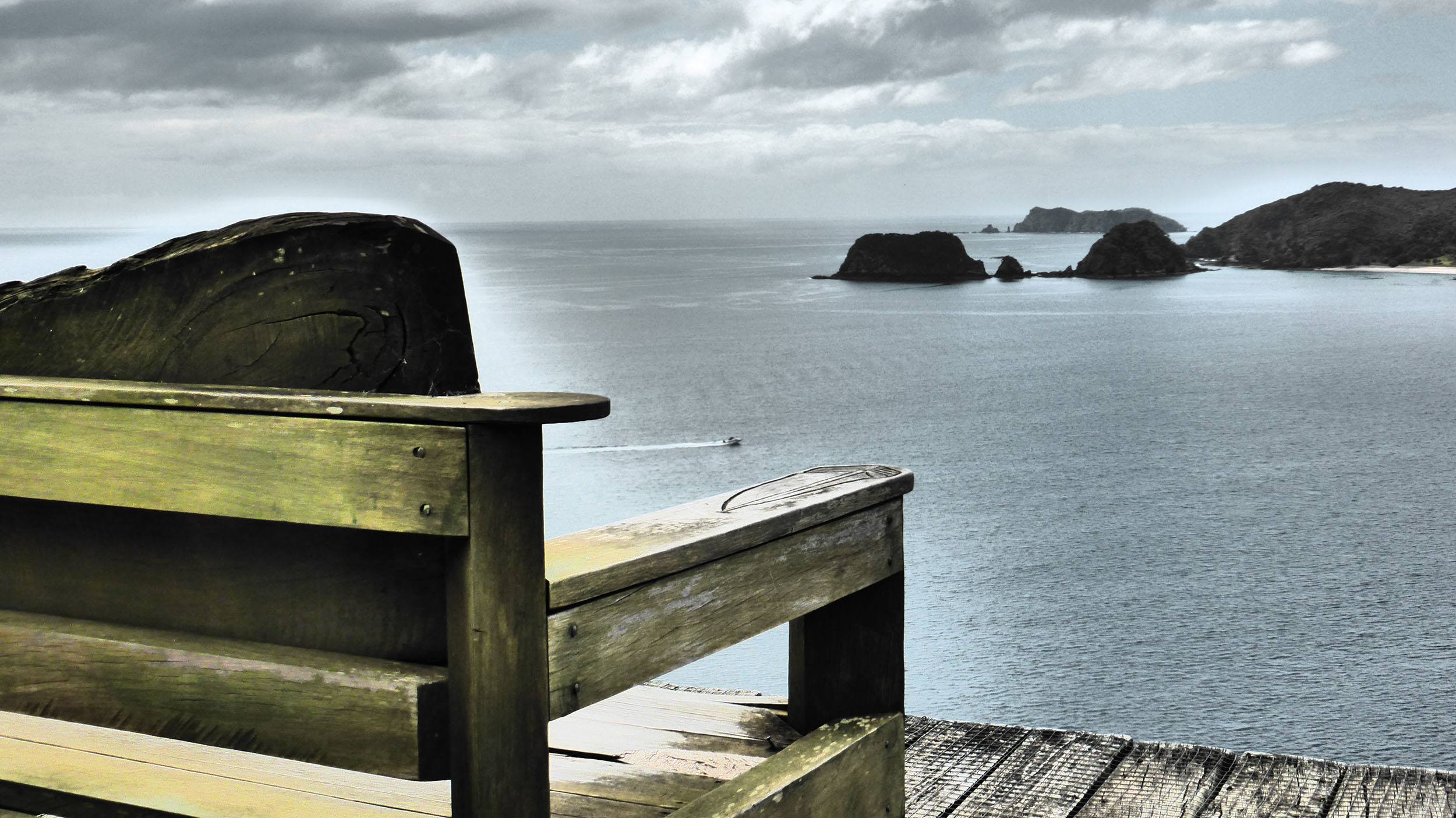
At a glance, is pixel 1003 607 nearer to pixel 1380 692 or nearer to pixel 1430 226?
pixel 1380 692

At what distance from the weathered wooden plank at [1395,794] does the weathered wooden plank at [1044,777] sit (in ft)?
2.20

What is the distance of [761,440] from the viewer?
41844 mm

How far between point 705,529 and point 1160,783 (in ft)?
8.48

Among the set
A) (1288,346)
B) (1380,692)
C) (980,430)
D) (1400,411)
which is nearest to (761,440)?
(980,430)

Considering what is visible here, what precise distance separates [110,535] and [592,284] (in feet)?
391

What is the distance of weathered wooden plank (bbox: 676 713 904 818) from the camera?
2043 millimetres

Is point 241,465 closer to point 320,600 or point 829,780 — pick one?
point 320,600

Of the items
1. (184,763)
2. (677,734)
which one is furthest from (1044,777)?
(184,763)

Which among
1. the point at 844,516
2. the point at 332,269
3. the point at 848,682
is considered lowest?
the point at 848,682

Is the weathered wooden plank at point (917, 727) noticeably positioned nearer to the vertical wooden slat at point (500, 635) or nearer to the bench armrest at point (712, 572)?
the bench armrest at point (712, 572)

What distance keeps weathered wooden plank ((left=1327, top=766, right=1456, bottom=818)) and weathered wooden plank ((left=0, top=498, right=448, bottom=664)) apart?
314 cm

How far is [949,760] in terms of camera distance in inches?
166

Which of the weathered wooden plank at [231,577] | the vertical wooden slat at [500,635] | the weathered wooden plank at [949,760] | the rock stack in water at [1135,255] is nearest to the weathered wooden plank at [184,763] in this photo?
the weathered wooden plank at [231,577]

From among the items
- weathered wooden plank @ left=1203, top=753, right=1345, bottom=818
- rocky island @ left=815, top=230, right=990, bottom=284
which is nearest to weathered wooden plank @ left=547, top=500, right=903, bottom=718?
weathered wooden plank @ left=1203, top=753, right=1345, bottom=818
